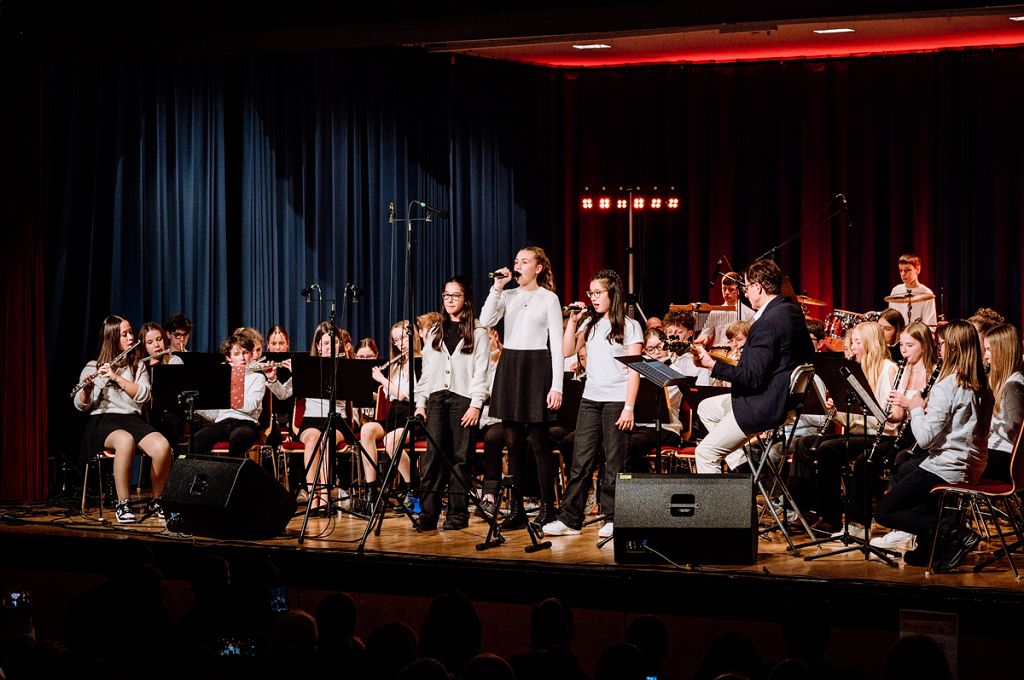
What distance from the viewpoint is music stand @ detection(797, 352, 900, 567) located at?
18.0ft

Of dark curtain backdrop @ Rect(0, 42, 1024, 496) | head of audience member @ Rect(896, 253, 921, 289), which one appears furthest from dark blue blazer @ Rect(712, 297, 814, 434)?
dark curtain backdrop @ Rect(0, 42, 1024, 496)

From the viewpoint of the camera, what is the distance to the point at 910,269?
34.9ft

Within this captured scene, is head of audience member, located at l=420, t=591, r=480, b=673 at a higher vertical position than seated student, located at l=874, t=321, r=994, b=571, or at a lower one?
lower

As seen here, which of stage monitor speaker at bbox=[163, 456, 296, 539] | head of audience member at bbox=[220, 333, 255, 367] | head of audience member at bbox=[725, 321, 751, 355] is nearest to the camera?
stage monitor speaker at bbox=[163, 456, 296, 539]

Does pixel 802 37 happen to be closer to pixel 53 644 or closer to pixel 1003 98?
pixel 1003 98

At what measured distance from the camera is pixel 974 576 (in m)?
5.22

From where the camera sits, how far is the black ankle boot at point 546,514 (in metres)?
6.56

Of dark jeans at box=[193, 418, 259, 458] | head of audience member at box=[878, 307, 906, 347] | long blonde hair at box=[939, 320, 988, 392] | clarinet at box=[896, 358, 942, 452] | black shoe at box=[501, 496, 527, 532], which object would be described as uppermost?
head of audience member at box=[878, 307, 906, 347]

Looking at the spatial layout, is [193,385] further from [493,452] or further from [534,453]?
[534,453]

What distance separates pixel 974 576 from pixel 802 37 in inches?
299

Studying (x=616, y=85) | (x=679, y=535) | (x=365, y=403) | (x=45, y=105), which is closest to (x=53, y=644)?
(x=679, y=535)

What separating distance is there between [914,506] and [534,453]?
2.18m

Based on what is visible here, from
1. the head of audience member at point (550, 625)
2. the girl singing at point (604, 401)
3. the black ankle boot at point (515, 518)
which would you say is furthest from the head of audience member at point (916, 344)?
the head of audience member at point (550, 625)

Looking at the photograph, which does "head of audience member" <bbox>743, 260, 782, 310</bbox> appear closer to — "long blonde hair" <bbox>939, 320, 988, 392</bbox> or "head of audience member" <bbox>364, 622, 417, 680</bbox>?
"long blonde hair" <bbox>939, 320, 988, 392</bbox>
